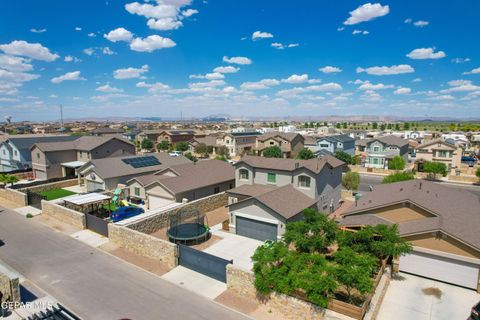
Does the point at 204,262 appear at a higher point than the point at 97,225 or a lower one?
Answer: higher

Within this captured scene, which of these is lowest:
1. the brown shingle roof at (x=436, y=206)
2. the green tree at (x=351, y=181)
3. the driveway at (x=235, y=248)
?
the driveway at (x=235, y=248)

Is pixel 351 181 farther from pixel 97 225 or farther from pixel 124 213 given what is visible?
pixel 97 225

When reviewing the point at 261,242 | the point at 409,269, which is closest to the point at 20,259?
the point at 261,242

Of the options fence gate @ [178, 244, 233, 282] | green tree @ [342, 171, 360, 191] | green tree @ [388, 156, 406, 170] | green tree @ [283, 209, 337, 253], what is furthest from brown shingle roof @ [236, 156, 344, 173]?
green tree @ [388, 156, 406, 170]

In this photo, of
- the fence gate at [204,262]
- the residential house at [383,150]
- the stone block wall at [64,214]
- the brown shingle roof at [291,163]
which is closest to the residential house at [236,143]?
the residential house at [383,150]

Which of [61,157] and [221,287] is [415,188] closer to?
[221,287]

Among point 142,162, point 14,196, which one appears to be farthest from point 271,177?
point 14,196

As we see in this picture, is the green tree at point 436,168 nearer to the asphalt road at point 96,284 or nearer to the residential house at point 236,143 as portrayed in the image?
the residential house at point 236,143
